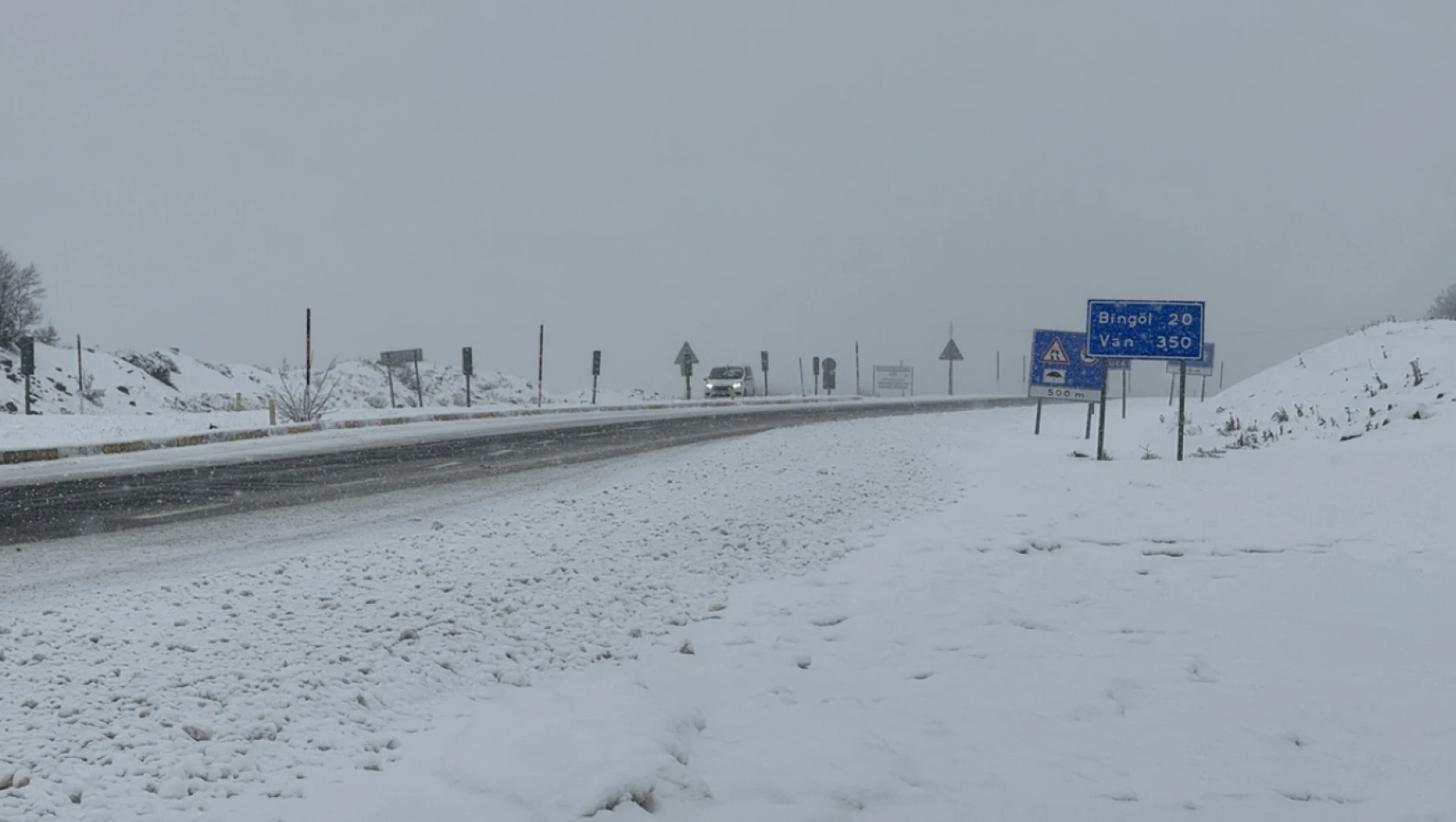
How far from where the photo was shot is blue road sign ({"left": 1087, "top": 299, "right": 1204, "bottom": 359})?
14.1 m

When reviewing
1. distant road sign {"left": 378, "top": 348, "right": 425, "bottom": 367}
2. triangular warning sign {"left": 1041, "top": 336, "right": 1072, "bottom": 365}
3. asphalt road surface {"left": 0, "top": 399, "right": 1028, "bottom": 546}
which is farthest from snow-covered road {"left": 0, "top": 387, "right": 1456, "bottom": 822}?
distant road sign {"left": 378, "top": 348, "right": 425, "bottom": 367}

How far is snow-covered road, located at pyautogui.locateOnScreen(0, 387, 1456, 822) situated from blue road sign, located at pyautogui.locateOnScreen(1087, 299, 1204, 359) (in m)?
5.66

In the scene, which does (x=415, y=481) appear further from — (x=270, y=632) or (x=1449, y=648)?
(x=1449, y=648)

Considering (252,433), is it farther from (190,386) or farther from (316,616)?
(190,386)

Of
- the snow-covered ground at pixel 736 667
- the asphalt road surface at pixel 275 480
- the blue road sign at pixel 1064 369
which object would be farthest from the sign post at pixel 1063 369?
the snow-covered ground at pixel 736 667

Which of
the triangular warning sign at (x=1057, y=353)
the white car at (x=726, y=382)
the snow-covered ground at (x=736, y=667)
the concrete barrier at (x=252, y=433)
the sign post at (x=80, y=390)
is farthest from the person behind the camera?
the white car at (x=726, y=382)

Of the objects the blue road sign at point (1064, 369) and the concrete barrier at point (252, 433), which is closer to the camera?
the concrete barrier at point (252, 433)

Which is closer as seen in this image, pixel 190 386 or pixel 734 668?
pixel 734 668

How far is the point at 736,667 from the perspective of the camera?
4.69 meters

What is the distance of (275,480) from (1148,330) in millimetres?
11986

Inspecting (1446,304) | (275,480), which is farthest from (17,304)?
(1446,304)

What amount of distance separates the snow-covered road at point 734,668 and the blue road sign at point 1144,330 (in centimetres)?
566

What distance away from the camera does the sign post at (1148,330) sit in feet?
46.2

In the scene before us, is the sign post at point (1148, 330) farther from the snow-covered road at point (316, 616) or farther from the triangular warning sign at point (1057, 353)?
the snow-covered road at point (316, 616)
